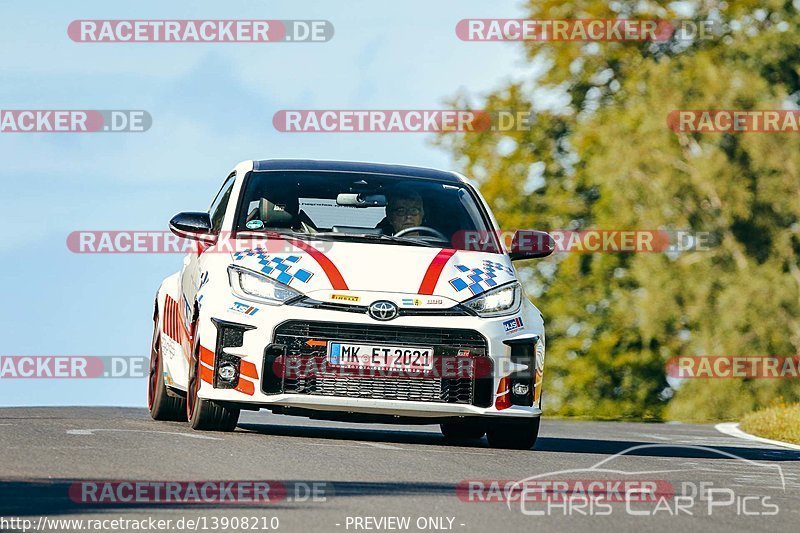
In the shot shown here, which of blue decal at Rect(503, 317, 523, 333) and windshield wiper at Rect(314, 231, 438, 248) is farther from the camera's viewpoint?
windshield wiper at Rect(314, 231, 438, 248)

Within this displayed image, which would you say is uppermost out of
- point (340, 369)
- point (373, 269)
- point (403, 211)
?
point (403, 211)

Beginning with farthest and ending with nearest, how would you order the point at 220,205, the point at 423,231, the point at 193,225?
the point at 220,205
the point at 423,231
the point at 193,225

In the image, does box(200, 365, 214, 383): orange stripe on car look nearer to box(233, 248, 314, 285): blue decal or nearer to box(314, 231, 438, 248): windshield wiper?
box(233, 248, 314, 285): blue decal

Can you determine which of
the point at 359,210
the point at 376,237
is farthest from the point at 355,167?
the point at 376,237

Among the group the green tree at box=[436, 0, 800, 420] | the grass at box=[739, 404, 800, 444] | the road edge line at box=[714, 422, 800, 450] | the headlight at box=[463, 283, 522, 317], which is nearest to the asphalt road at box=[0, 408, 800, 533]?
the road edge line at box=[714, 422, 800, 450]

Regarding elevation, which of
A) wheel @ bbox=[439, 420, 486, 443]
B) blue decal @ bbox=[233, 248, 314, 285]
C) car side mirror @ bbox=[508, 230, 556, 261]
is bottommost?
wheel @ bbox=[439, 420, 486, 443]

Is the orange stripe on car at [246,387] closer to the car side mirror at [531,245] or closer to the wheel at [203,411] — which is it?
the wheel at [203,411]

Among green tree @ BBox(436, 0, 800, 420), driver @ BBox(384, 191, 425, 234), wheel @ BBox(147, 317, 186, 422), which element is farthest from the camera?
→ green tree @ BBox(436, 0, 800, 420)

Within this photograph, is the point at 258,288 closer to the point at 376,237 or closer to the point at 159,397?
the point at 376,237

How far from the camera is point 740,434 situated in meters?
15.8

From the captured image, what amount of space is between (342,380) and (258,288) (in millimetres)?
830

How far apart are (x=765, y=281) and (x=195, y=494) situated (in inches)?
1145

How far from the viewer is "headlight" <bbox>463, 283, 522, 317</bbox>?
34.8 feet

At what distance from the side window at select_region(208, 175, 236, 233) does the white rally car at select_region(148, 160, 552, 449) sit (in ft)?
1.48
